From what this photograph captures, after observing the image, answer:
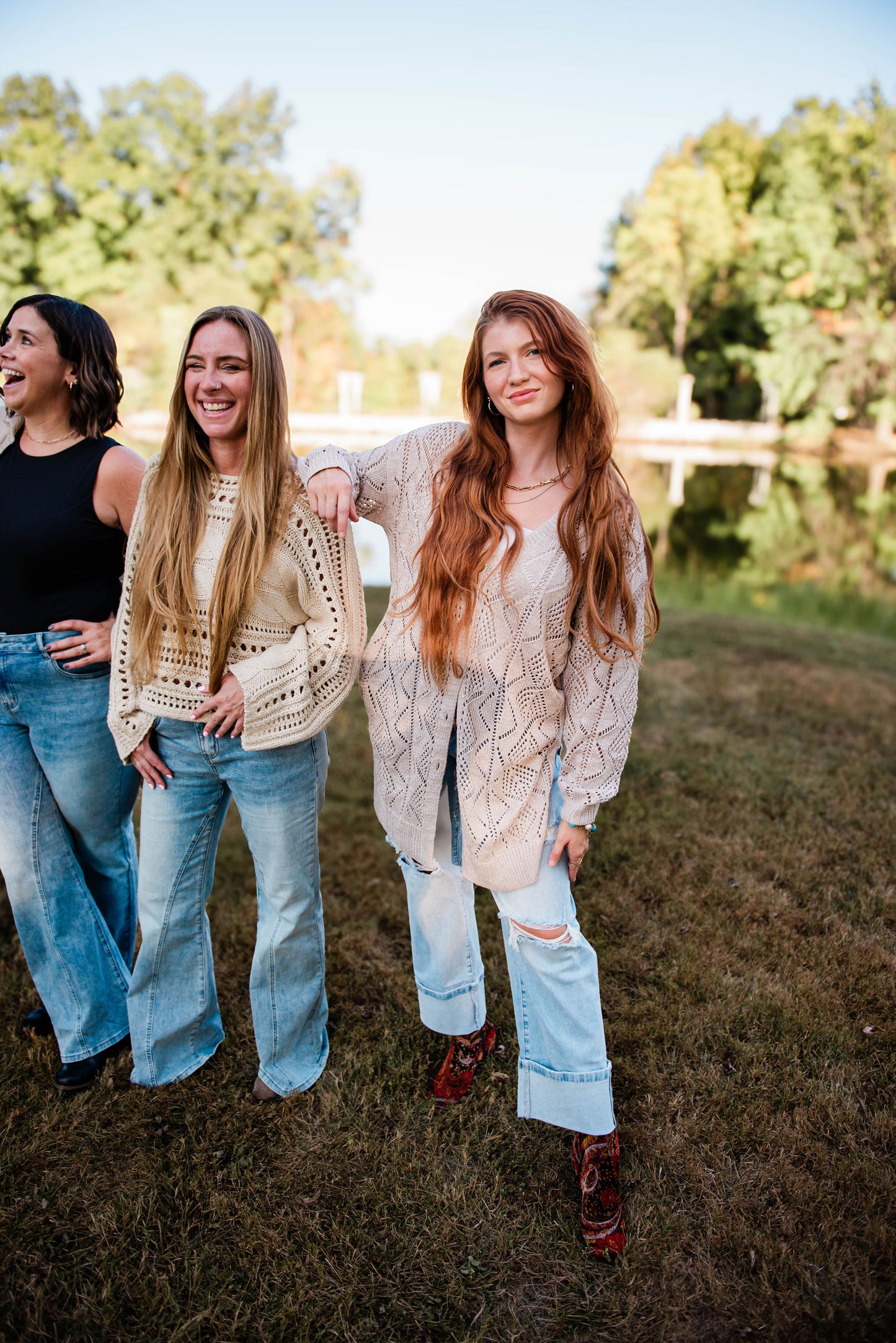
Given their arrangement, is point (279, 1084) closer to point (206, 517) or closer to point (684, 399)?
point (206, 517)

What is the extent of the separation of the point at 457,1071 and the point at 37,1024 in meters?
1.47

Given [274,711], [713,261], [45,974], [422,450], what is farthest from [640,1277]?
[713,261]

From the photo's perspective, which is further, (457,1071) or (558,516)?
(457,1071)

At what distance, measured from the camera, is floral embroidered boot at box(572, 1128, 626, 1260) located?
6.98 ft

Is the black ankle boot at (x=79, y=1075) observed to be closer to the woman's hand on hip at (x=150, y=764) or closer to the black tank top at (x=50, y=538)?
the woman's hand on hip at (x=150, y=764)

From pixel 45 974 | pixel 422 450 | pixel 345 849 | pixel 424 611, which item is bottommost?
pixel 345 849

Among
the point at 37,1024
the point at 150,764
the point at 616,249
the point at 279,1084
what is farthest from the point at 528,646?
the point at 616,249

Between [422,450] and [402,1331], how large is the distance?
2170 mm

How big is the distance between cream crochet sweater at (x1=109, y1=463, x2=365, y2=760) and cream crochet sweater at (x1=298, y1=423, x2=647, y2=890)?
0.13m

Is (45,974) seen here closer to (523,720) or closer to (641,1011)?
(523,720)

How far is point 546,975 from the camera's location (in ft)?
7.16

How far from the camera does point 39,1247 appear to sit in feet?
6.93

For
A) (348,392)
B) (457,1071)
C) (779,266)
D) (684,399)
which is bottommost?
(457,1071)

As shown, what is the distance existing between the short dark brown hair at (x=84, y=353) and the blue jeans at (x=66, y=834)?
64cm
